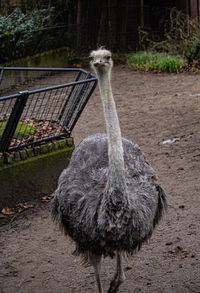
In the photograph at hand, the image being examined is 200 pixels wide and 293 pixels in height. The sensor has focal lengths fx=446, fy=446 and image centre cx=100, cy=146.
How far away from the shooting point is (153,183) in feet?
11.8

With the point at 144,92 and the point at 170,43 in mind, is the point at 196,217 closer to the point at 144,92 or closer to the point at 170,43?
the point at 144,92

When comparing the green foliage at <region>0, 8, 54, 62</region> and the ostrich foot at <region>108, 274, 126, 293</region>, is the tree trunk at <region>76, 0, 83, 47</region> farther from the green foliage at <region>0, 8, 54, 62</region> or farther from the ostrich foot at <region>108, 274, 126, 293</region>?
the ostrich foot at <region>108, 274, 126, 293</region>

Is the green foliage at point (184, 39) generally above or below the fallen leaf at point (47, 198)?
above

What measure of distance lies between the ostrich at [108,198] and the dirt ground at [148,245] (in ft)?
1.24

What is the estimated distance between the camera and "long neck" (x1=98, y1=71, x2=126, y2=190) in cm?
296

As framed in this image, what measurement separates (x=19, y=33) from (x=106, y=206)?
10355mm

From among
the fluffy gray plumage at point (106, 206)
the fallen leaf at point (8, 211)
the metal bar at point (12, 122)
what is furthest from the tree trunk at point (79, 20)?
the fluffy gray plumage at point (106, 206)

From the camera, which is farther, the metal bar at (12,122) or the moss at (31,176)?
the moss at (31,176)

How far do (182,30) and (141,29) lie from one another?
237cm

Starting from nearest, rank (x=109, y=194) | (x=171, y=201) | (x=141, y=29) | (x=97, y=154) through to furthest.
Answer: (x=109, y=194)
(x=97, y=154)
(x=171, y=201)
(x=141, y=29)

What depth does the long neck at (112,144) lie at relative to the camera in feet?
9.73

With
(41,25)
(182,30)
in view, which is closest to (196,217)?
(182,30)

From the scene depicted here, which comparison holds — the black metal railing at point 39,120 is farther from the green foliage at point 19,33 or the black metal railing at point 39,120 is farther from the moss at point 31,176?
the green foliage at point 19,33

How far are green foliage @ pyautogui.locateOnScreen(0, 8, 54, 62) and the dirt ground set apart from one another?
5.62 metres
